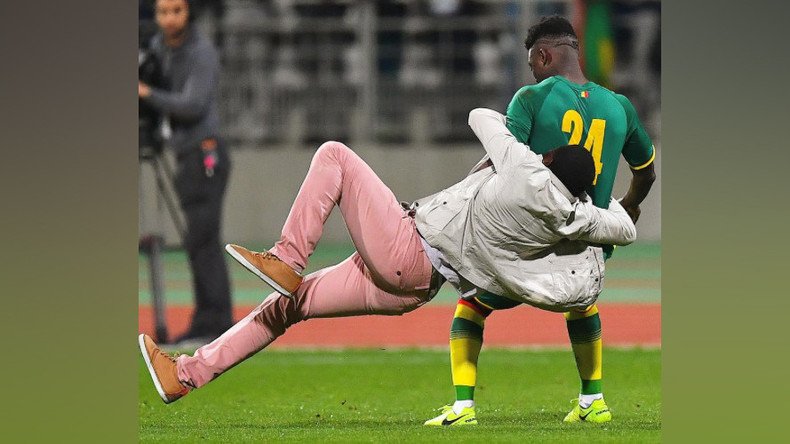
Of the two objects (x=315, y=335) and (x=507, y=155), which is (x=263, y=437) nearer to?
(x=507, y=155)

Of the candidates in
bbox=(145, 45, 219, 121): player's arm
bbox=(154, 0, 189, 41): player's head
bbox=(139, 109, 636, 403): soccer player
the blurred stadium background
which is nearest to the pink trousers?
bbox=(139, 109, 636, 403): soccer player

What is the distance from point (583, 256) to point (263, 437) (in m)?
1.41

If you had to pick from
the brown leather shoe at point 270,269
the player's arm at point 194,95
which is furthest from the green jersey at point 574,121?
the player's arm at point 194,95

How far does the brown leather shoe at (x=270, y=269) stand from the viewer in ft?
17.0

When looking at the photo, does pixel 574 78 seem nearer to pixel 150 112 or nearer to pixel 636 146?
pixel 636 146

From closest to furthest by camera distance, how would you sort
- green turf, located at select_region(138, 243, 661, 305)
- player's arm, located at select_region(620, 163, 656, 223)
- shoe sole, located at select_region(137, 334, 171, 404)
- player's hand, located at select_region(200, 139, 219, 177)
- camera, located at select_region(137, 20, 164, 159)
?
shoe sole, located at select_region(137, 334, 171, 404) < player's arm, located at select_region(620, 163, 656, 223) < player's hand, located at select_region(200, 139, 219, 177) < camera, located at select_region(137, 20, 164, 159) < green turf, located at select_region(138, 243, 661, 305)

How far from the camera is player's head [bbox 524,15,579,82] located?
557 centimetres

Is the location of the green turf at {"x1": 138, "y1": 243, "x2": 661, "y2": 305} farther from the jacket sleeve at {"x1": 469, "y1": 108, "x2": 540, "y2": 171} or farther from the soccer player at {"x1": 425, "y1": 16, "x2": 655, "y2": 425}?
the jacket sleeve at {"x1": 469, "y1": 108, "x2": 540, "y2": 171}

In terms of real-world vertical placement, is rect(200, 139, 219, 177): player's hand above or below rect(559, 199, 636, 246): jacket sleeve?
below

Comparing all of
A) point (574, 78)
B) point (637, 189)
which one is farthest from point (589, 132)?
point (637, 189)

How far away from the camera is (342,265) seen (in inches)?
219

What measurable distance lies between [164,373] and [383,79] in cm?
1603

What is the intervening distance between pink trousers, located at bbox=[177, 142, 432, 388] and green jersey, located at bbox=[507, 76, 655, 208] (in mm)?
592

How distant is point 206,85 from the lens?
10.8m
